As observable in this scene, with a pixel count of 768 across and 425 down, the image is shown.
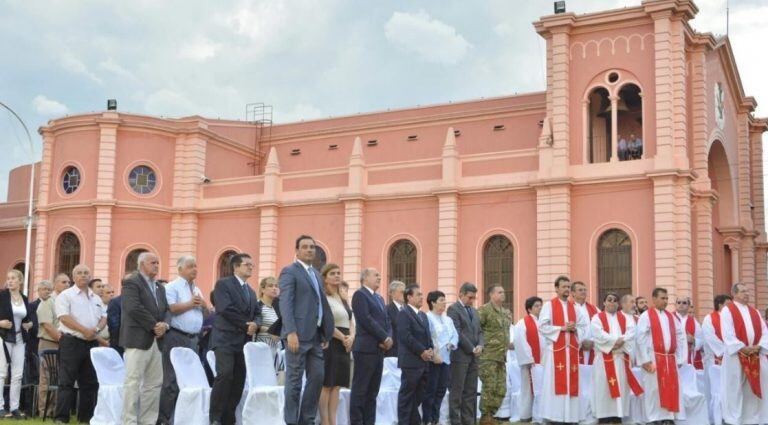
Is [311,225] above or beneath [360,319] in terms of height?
above

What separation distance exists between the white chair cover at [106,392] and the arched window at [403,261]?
646 inches

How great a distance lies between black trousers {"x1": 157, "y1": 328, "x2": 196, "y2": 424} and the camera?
34.0 feet

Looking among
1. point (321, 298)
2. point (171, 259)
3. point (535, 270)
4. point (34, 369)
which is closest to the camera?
point (321, 298)

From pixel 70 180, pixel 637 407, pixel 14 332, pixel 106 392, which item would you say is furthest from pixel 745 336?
pixel 70 180

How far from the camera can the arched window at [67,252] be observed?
98.6ft

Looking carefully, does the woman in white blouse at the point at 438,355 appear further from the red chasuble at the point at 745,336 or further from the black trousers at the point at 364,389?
the red chasuble at the point at 745,336

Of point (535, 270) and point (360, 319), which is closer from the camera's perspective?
point (360, 319)

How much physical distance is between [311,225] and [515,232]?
662 centimetres

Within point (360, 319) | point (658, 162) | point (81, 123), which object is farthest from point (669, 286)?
point (81, 123)

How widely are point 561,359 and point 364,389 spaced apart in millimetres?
3674

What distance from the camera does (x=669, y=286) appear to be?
2286 centimetres

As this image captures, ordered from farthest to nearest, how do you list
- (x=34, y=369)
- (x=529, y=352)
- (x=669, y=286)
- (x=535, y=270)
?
(x=535, y=270) → (x=669, y=286) → (x=529, y=352) → (x=34, y=369)

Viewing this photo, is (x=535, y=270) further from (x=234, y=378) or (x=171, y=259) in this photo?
(x=234, y=378)

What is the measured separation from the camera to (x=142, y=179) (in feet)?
100
